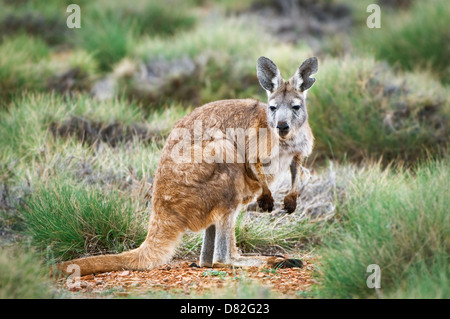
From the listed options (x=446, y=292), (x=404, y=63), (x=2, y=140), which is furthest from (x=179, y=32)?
(x=446, y=292)

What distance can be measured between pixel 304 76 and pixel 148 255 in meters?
1.81

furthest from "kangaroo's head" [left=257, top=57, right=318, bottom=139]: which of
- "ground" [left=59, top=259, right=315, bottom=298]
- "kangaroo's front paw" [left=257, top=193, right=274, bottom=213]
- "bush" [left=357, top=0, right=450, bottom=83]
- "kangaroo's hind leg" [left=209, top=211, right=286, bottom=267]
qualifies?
"bush" [left=357, top=0, right=450, bottom=83]

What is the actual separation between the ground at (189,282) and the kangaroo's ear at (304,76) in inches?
54.8

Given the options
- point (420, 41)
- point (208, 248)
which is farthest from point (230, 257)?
point (420, 41)

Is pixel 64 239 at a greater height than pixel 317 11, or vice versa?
pixel 317 11

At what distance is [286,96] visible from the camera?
502cm

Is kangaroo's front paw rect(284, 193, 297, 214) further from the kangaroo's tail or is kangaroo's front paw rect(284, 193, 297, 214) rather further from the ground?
the kangaroo's tail

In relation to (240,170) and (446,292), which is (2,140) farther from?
(446,292)

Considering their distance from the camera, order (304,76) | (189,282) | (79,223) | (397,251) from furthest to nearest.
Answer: (79,223), (304,76), (189,282), (397,251)

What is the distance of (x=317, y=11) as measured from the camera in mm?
15828

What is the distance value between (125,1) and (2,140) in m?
7.46

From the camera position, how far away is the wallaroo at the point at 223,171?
15.6ft

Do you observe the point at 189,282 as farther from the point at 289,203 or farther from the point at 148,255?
the point at 289,203

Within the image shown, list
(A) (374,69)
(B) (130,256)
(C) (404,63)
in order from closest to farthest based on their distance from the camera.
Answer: (B) (130,256), (A) (374,69), (C) (404,63)
